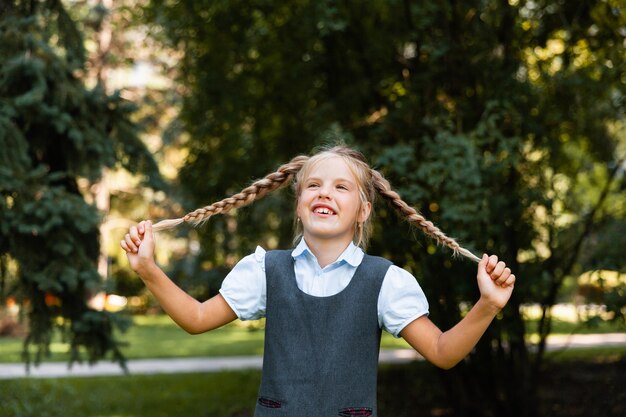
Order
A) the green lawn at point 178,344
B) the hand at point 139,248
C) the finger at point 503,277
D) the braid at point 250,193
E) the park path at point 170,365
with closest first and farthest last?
the finger at point 503,277 < the hand at point 139,248 < the braid at point 250,193 < the park path at point 170,365 < the green lawn at point 178,344

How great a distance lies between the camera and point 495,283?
7.20 ft

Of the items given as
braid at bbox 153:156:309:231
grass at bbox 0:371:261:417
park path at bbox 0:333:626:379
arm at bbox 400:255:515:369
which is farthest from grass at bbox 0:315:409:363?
arm at bbox 400:255:515:369

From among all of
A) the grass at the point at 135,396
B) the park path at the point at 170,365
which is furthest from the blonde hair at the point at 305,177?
the park path at the point at 170,365

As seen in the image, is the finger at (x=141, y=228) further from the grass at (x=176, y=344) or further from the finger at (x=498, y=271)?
the grass at (x=176, y=344)

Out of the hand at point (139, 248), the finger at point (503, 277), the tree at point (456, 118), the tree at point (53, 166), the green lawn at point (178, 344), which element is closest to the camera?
the finger at point (503, 277)

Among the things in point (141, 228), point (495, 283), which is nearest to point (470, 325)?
point (495, 283)

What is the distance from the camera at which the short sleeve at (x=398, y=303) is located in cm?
240

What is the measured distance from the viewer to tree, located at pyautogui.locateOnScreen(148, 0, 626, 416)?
5621 mm

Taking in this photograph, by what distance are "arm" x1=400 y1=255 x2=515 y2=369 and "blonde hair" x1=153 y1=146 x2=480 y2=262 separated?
0.92 feet

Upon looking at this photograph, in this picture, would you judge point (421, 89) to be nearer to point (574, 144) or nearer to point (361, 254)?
point (574, 144)

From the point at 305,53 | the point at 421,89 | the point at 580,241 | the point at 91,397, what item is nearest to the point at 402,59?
the point at 421,89

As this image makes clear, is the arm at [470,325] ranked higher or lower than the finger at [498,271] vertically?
lower

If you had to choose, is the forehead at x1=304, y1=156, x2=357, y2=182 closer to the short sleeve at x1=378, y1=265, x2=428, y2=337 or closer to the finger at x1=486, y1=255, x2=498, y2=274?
the short sleeve at x1=378, y1=265, x2=428, y2=337

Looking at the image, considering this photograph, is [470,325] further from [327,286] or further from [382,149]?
[382,149]
